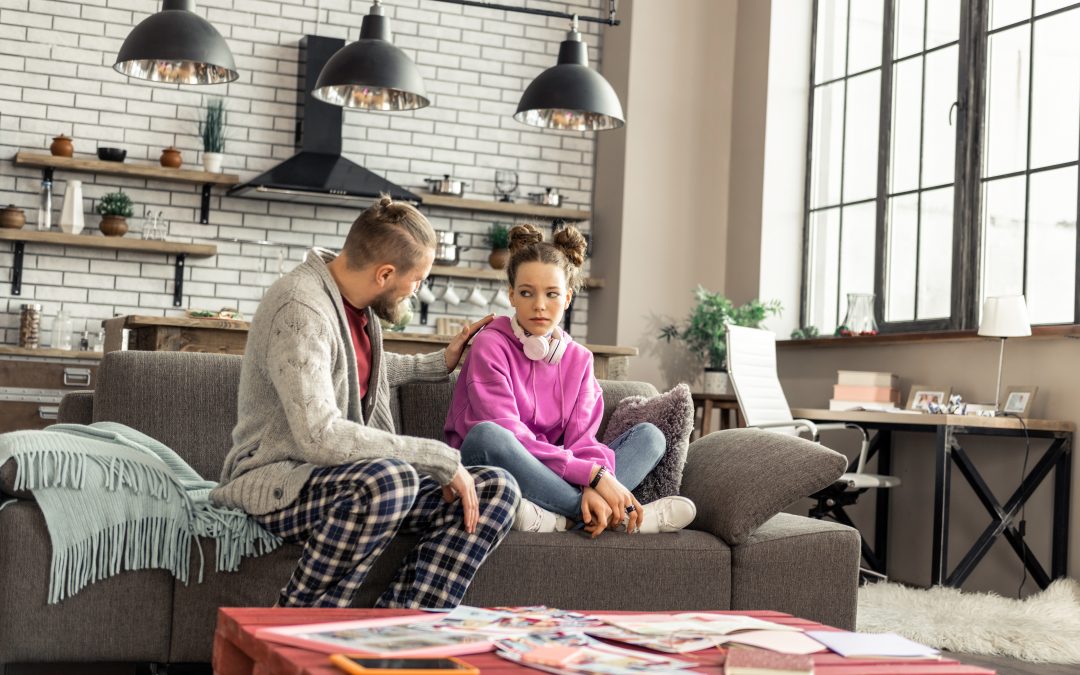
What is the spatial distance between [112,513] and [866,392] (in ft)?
12.5

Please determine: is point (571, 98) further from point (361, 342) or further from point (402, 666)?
point (402, 666)

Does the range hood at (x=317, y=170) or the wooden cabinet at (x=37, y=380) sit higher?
the range hood at (x=317, y=170)

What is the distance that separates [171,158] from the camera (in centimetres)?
625

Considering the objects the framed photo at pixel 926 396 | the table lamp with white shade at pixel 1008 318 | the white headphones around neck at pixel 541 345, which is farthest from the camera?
the framed photo at pixel 926 396

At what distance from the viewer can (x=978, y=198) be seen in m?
5.34

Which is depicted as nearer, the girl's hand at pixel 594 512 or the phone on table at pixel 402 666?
the phone on table at pixel 402 666

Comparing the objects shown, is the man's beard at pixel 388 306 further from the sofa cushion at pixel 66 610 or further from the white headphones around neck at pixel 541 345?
the sofa cushion at pixel 66 610

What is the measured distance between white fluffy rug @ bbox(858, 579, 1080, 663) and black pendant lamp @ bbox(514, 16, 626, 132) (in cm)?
197

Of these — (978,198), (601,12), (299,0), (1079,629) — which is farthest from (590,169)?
(1079,629)

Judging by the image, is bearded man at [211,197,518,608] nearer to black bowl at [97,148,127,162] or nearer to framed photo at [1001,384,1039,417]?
framed photo at [1001,384,1039,417]

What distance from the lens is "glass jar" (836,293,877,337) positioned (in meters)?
5.84

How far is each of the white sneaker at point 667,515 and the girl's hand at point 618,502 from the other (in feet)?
0.08

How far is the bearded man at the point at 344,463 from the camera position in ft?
7.51

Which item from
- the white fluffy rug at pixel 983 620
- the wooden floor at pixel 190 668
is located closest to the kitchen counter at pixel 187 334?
the white fluffy rug at pixel 983 620
